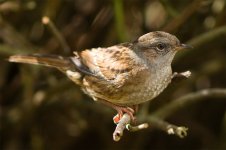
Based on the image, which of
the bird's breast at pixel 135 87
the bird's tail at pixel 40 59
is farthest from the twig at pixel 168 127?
the bird's tail at pixel 40 59

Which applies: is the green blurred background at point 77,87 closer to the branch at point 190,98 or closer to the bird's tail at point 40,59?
the branch at point 190,98

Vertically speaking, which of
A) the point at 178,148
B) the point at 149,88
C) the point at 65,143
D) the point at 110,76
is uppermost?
the point at 65,143

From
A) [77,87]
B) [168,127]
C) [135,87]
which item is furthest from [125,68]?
[77,87]

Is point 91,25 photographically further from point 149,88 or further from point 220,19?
point 149,88

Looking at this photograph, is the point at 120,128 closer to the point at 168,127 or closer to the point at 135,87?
the point at 168,127

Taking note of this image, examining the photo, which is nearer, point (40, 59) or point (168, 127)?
point (168, 127)

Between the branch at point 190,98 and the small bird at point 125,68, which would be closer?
the small bird at point 125,68

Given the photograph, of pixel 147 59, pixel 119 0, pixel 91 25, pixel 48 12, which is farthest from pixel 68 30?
pixel 147 59
